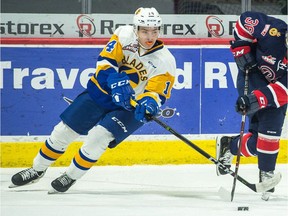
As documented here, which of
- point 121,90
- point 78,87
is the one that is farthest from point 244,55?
point 78,87

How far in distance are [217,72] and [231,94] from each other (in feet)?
0.58

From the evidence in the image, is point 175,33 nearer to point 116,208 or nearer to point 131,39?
point 131,39

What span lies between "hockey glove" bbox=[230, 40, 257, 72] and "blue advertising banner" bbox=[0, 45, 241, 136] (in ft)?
3.73

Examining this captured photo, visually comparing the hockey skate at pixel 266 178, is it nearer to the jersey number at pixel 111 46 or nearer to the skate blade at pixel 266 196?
the skate blade at pixel 266 196

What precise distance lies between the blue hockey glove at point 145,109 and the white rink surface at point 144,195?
439 mm

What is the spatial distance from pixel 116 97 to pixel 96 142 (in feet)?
0.92

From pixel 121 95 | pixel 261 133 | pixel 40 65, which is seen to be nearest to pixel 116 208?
pixel 121 95

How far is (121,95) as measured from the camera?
4.52 meters

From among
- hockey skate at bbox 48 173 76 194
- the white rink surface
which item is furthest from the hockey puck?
hockey skate at bbox 48 173 76 194

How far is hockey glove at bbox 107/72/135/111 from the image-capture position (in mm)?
4520

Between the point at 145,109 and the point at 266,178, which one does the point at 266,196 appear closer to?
the point at 266,178

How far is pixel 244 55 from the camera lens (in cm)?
474

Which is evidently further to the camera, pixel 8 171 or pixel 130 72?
pixel 8 171

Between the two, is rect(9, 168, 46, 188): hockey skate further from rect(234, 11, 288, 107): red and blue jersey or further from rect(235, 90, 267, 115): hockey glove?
rect(234, 11, 288, 107): red and blue jersey
